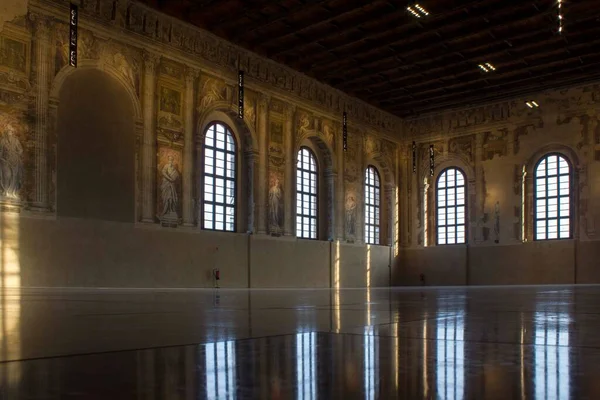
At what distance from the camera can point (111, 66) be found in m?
19.8

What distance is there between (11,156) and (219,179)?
8.95 metres

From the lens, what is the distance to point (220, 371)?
142 cm

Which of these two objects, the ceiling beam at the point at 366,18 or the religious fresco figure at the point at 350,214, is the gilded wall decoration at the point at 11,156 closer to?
the ceiling beam at the point at 366,18

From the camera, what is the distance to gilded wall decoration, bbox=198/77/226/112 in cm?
2294

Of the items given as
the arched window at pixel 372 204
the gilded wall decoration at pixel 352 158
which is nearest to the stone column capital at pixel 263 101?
the gilded wall decoration at pixel 352 158

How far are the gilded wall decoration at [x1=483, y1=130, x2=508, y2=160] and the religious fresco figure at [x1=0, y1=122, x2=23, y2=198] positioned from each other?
2364cm

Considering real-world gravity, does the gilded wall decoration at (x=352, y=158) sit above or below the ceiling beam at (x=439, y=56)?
below

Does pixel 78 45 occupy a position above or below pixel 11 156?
above

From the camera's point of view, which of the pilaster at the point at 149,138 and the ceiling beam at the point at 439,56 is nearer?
the pilaster at the point at 149,138

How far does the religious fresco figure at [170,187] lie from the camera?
21.2 meters

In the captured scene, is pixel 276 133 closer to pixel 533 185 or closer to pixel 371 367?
pixel 533 185

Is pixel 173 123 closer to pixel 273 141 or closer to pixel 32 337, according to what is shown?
pixel 273 141

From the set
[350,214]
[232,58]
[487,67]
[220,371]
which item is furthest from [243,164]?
[220,371]

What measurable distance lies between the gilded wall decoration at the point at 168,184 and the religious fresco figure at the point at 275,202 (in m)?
5.12
